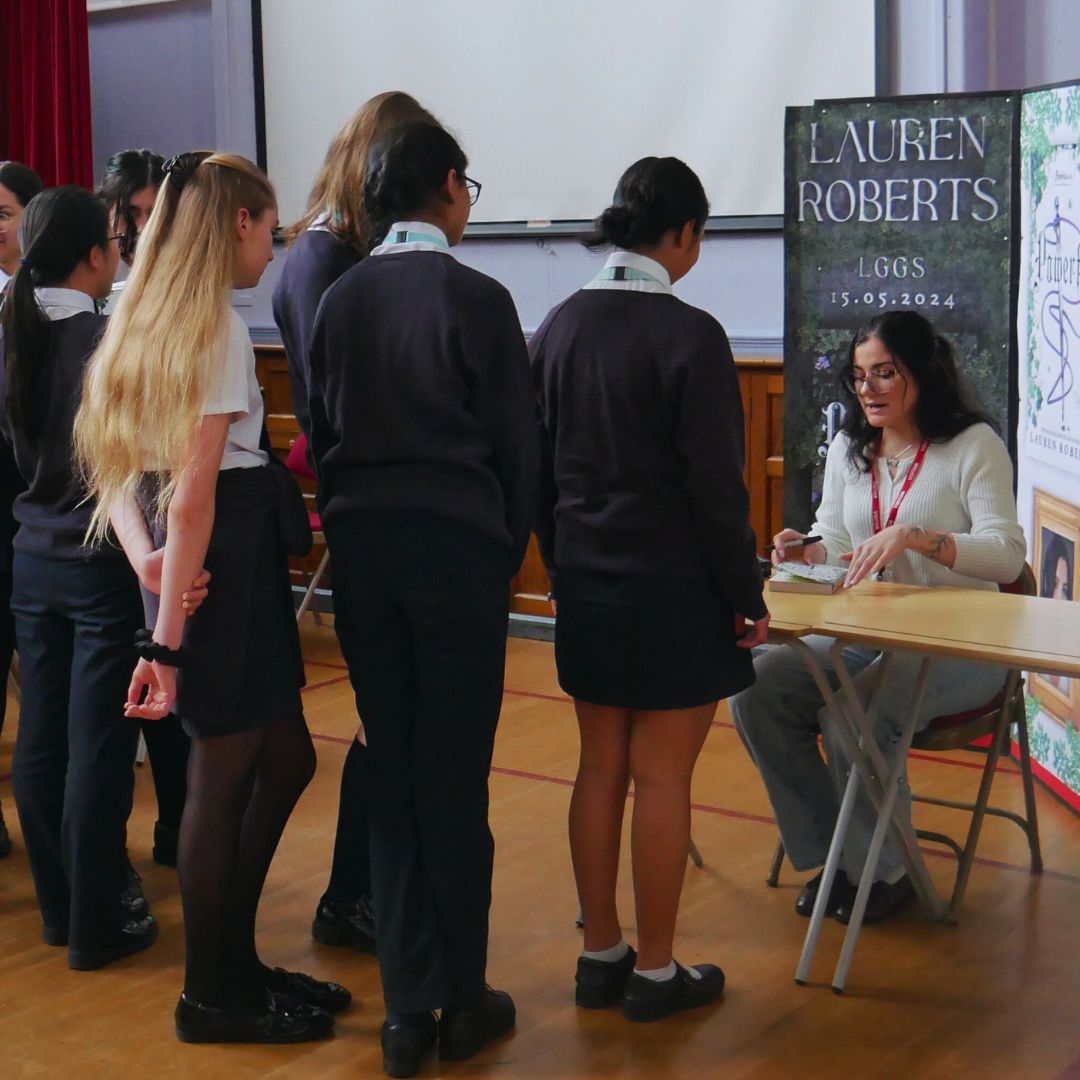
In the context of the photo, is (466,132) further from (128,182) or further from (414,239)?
(414,239)

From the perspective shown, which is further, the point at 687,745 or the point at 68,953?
A: the point at 68,953

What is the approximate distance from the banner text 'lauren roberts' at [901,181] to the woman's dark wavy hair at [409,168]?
7.01 ft

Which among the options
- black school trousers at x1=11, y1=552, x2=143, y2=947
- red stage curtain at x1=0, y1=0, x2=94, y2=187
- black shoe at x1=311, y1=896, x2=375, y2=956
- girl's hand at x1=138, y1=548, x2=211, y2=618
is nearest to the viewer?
girl's hand at x1=138, y1=548, x2=211, y2=618

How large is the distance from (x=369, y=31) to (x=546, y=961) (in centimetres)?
409

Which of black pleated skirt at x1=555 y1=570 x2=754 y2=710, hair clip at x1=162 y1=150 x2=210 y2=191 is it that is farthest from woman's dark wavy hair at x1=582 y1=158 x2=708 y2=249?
hair clip at x1=162 y1=150 x2=210 y2=191

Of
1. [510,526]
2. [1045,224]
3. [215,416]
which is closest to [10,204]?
[215,416]

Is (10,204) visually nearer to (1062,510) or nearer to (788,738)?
(788,738)

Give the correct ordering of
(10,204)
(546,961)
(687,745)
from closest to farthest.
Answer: (687,745), (546,961), (10,204)

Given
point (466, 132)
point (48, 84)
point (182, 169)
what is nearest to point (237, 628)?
point (182, 169)

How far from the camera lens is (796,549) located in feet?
10.5

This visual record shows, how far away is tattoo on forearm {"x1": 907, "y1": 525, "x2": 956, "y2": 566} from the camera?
119 inches

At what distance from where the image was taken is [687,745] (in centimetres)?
270

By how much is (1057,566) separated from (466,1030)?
2114mm

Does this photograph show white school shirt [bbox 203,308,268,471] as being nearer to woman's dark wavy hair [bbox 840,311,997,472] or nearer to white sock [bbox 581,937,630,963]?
white sock [bbox 581,937,630,963]
